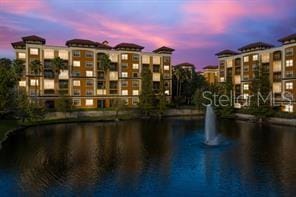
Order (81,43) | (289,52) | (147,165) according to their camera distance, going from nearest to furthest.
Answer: (147,165) < (289,52) < (81,43)

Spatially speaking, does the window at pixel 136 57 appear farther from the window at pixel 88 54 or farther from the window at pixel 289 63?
→ the window at pixel 289 63

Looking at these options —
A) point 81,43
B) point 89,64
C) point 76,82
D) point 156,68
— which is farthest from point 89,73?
point 156,68

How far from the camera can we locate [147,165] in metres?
38.7

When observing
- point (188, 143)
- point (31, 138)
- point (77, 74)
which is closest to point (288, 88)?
point (188, 143)

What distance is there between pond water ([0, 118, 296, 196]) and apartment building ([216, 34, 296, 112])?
33840 mm

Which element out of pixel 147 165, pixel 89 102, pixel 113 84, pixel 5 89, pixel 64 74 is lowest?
pixel 147 165

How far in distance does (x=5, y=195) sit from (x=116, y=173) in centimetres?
1159

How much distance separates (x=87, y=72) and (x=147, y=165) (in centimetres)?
7168

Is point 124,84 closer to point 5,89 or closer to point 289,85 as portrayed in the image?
point 5,89

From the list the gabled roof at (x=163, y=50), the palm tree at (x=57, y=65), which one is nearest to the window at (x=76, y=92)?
the palm tree at (x=57, y=65)

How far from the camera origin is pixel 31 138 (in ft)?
196

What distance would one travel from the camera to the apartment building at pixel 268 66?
91500mm

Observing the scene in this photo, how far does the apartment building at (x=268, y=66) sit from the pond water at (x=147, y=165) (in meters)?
33.8

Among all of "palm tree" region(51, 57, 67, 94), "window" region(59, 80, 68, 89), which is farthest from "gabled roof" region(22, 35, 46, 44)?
"window" region(59, 80, 68, 89)
